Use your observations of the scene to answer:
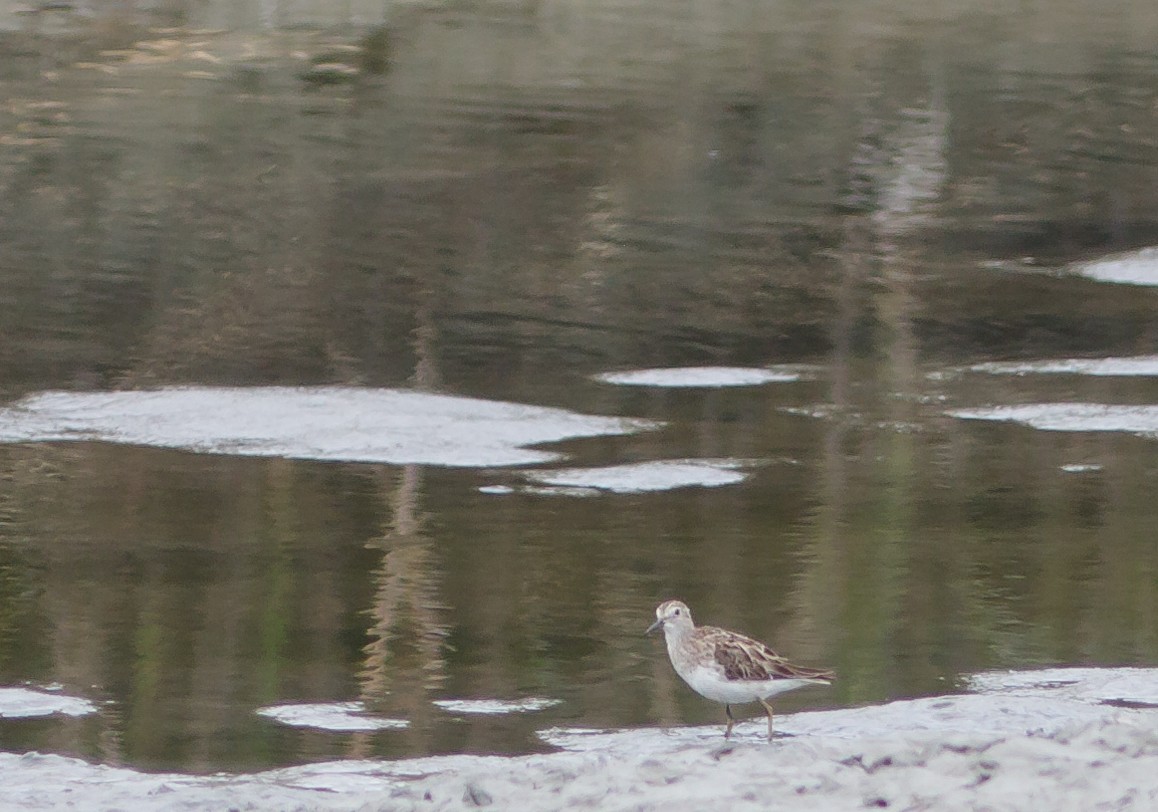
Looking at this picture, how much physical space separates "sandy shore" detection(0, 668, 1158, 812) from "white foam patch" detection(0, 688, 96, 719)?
579 millimetres

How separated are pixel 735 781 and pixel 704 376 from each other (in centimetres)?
696

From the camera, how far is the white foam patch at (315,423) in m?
10.6

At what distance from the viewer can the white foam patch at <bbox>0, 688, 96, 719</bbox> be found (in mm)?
7129

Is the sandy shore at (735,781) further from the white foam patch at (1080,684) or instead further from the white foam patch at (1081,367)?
the white foam patch at (1081,367)

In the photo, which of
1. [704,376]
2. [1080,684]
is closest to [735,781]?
[1080,684]

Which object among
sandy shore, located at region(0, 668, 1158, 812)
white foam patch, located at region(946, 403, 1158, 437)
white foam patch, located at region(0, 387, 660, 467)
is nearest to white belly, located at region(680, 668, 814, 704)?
sandy shore, located at region(0, 668, 1158, 812)

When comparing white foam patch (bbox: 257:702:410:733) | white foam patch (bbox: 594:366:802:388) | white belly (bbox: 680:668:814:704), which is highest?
white belly (bbox: 680:668:814:704)

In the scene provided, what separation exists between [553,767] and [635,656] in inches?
80.0

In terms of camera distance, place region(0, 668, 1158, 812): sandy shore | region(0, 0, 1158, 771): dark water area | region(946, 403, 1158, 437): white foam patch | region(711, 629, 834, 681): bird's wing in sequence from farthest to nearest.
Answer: region(946, 403, 1158, 437): white foam patch → region(0, 0, 1158, 771): dark water area → region(711, 629, 834, 681): bird's wing → region(0, 668, 1158, 812): sandy shore

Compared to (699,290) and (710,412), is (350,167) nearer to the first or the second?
(699,290)

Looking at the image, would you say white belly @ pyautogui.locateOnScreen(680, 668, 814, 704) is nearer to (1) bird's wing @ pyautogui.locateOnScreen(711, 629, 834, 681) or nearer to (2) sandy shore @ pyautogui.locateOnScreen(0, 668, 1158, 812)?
(1) bird's wing @ pyautogui.locateOnScreen(711, 629, 834, 681)

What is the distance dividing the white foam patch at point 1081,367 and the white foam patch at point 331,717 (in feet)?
20.2

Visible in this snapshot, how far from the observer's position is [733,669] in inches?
260

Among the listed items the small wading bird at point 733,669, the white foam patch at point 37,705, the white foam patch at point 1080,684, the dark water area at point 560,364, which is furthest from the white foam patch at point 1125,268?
the white foam patch at point 37,705
